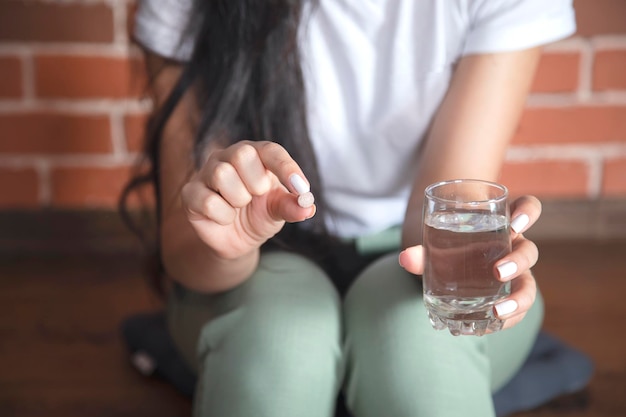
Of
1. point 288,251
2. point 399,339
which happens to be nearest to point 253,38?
point 288,251

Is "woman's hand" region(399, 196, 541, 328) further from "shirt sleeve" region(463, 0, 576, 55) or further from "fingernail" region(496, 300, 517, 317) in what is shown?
"shirt sleeve" region(463, 0, 576, 55)

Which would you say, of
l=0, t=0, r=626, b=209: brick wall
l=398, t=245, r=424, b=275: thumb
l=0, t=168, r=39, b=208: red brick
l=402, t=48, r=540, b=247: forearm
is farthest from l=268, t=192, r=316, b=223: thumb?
l=0, t=168, r=39, b=208: red brick

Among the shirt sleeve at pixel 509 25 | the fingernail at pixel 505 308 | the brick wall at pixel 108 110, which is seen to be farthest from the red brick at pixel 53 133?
the fingernail at pixel 505 308

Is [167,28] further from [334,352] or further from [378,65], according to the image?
[334,352]

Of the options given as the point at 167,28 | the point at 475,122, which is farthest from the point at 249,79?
the point at 475,122

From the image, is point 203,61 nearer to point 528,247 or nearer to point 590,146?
point 528,247

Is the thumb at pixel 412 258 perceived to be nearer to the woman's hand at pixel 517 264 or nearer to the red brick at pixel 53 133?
the woman's hand at pixel 517 264

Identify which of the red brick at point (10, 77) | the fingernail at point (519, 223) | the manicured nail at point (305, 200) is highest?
the manicured nail at point (305, 200)
